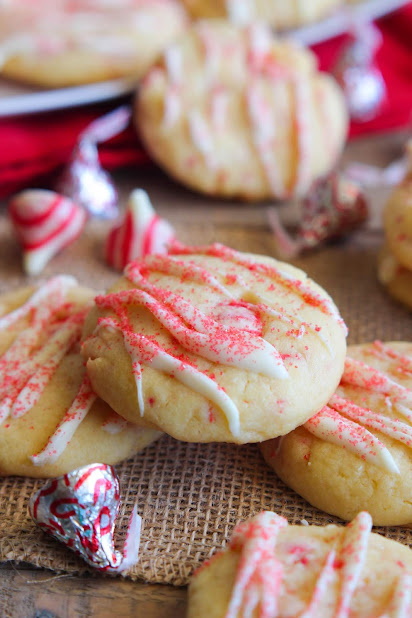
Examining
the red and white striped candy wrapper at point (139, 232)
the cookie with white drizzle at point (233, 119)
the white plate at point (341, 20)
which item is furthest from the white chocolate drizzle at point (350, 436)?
the white plate at point (341, 20)

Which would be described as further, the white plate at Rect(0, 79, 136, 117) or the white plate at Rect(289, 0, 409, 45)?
the white plate at Rect(289, 0, 409, 45)

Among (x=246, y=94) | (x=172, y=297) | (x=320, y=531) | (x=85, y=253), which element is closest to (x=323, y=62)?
(x=246, y=94)

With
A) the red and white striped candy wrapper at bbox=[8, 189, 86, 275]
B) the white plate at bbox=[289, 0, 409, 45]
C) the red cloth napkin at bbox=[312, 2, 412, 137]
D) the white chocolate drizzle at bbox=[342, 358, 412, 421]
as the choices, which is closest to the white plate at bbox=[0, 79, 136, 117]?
the red and white striped candy wrapper at bbox=[8, 189, 86, 275]

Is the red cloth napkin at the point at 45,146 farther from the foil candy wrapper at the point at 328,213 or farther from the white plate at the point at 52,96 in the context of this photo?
the foil candy wrapper at the point at 328,213

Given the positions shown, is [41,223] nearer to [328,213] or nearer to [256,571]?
[328,213]

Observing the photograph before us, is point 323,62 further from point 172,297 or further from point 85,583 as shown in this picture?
point 85,583

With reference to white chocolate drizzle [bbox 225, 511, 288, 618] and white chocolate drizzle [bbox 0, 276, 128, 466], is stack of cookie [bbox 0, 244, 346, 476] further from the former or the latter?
white chocolate drizzle [bbox 225, 511, 288, 618]

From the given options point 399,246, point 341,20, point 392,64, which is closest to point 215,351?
point 399,246
